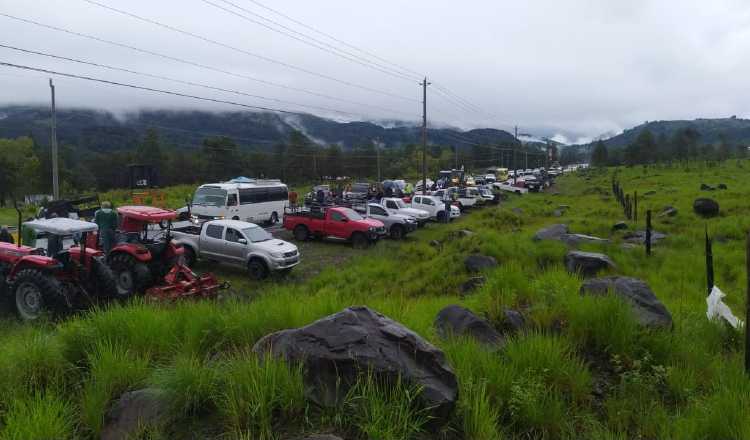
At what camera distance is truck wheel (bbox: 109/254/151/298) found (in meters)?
10.6

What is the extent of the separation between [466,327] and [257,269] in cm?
1011

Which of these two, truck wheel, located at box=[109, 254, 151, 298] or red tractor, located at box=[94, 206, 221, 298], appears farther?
truck wheel, located at box=[109, 254, 151, 298]

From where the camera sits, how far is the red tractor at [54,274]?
8.66m

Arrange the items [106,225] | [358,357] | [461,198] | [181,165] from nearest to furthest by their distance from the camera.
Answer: [358,357] < [106,225] < [461,198] < [181,165]

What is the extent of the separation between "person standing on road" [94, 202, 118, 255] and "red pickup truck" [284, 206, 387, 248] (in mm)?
9688

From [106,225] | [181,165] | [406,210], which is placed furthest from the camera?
[181,165]

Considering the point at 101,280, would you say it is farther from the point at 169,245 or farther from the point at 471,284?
the point at 471,284

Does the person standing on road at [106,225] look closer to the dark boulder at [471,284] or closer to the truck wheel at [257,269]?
the truck wheel at [257,269]

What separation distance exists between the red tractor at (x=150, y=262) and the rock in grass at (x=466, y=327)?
616cm

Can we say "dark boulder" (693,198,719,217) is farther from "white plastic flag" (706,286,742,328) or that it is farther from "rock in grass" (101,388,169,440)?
"rock in grass" (101,388,169,440)

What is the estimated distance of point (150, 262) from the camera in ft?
37.1

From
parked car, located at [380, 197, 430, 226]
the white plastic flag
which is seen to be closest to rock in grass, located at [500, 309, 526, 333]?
the white plastic flag

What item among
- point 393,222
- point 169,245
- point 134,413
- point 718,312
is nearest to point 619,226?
point 393,222

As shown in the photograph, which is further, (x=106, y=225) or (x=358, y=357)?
(x=106, y=225)
